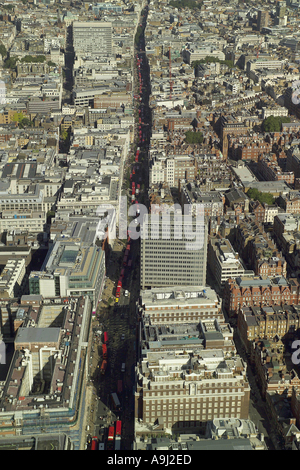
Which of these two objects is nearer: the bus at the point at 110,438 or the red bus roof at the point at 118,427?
the bus at the point at 110,438

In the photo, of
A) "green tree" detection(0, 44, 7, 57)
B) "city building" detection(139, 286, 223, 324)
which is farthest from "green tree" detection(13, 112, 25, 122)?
"city building" detection(139, 286, 223, 324)

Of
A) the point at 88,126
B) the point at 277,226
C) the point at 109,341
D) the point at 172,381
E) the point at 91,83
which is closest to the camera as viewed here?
the point at 172,381

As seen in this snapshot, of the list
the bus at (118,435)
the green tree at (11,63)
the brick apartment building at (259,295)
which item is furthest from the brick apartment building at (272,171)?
the green tree at (11,63)

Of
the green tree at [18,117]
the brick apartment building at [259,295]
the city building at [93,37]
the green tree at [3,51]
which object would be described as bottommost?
the brick apartment building at [259,295]

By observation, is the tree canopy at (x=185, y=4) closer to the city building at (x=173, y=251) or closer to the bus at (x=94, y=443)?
the city building at (x=173, y=251)

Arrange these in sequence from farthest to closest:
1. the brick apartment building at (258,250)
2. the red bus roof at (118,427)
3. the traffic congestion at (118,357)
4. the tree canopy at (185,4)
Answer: the tree canopy at (185,4) < the brick apartment building at (258,250) < the traffic congestion at (118,357) < the red bus roof at (118,427)

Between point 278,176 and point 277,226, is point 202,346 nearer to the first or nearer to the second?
point 277,226
